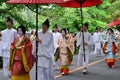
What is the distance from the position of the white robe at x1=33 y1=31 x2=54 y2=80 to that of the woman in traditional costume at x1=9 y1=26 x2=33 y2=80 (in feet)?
1.96

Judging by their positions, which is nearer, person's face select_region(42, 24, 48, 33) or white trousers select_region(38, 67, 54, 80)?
person's face select_region(42, 24, 48, 33)

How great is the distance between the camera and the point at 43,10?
20.0 m

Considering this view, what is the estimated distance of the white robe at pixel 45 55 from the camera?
10.3 m

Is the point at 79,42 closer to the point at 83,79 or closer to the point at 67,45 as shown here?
the point at 67,45

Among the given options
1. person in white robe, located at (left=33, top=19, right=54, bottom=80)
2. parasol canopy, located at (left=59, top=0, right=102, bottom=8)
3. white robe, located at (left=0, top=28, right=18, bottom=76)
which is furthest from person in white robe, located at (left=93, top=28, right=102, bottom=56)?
person in white robe, located at (left=33, top=19, right=54, bottom=80)

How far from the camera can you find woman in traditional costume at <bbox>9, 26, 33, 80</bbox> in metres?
9.52

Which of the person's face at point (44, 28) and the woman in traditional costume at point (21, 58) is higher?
the person's face at point (44, 28)

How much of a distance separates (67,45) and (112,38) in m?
3.46

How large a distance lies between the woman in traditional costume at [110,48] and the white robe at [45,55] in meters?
6.55

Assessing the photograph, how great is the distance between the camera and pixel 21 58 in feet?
31.3

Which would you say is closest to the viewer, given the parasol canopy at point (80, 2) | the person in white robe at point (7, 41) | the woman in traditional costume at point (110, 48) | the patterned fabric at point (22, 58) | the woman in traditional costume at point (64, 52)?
the patterned fabric at point (22, 58)

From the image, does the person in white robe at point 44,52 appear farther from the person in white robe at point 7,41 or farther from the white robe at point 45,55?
the person in white robe at point 7,41

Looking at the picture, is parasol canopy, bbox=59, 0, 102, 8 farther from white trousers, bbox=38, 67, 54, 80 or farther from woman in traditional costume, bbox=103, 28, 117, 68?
white trousers, bbox=38, 67, 54, 80

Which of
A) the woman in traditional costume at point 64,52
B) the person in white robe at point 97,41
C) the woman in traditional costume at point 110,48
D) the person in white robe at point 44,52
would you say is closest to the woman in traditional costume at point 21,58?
the person in white robe at point 44,52
